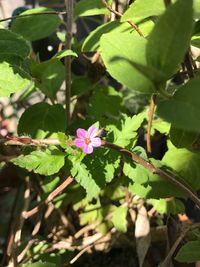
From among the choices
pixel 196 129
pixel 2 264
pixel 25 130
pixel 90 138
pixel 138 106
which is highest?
pixel 196 129

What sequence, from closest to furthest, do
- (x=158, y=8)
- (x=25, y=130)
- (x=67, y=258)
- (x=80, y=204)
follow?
(x=158, y=8) → (x=25, y=130) → (x=67, y=258) → (x=80, y=204)

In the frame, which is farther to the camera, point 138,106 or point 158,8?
point 138,106

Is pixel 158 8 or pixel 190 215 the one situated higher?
pixel 158 8

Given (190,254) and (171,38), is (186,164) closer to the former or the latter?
(190,254)

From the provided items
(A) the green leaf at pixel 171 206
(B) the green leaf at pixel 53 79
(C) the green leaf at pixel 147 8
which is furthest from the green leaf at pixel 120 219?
(C) the green leaf at pixel 147 8

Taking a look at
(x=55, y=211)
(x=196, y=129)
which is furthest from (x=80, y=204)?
(x=196, y=129)

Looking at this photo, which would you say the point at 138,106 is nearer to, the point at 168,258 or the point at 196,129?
the point at 168,258

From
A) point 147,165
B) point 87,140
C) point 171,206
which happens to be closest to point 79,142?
point 87,140
